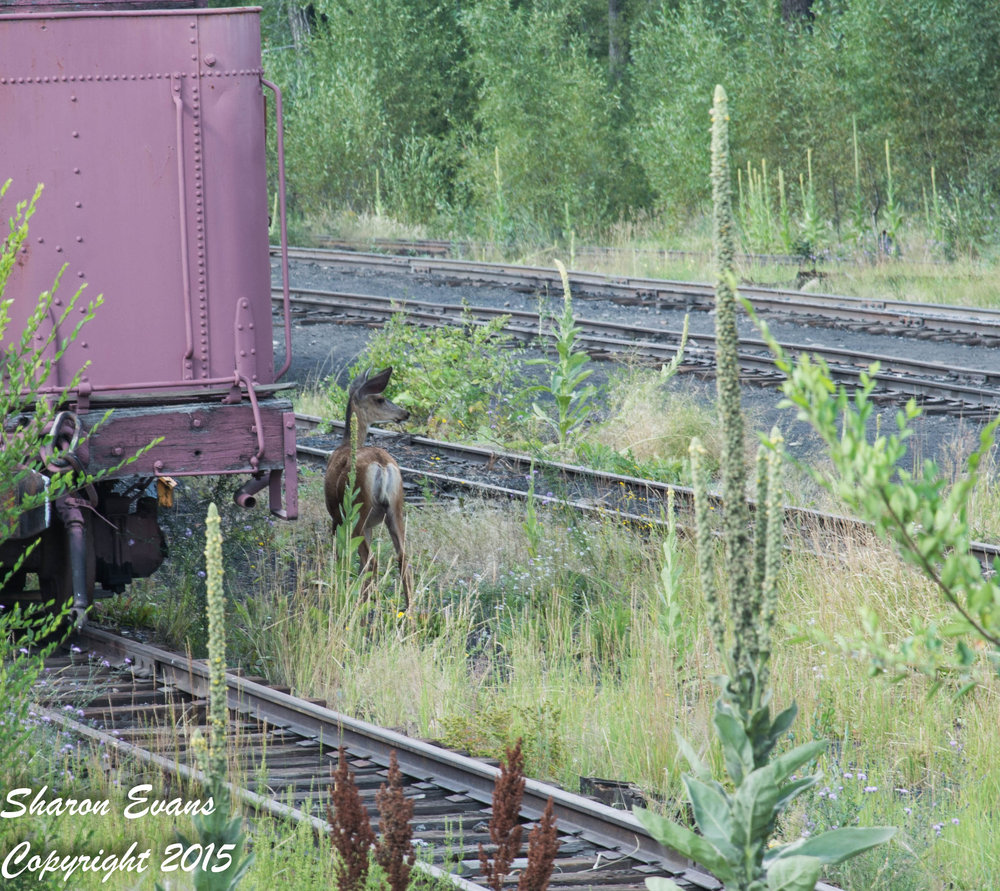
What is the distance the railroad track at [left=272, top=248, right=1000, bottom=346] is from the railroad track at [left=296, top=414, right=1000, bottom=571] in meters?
6.81

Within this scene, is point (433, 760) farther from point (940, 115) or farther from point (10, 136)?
point (940, 115)

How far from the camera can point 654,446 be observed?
1002 centimetres

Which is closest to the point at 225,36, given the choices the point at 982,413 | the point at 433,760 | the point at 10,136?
the point at 10,136

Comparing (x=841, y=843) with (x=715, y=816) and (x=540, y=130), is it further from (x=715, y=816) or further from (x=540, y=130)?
(x=540, y=130)

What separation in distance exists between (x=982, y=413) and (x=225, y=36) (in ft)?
24.1

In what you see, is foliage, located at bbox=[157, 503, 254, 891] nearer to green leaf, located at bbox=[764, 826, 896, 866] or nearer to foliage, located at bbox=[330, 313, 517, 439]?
green leaf, located at bbox=[764, 826, 896, 866]

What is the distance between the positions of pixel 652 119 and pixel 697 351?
16.3m

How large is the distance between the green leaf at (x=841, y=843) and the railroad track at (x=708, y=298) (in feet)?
41.2

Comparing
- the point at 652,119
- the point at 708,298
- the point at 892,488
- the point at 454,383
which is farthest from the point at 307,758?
the point at 652,119

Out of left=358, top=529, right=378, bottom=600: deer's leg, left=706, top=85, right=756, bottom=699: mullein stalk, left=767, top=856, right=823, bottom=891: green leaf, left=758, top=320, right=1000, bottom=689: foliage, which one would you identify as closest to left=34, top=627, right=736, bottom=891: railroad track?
left=358, top=529, right=378, bottom=600: deer's leg

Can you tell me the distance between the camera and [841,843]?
2471 millimetres

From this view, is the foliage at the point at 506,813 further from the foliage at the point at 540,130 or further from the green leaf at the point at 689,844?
the foliage at the point at 540,130

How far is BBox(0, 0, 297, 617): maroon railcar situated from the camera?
620cm

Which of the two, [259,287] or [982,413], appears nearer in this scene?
[259,287]
